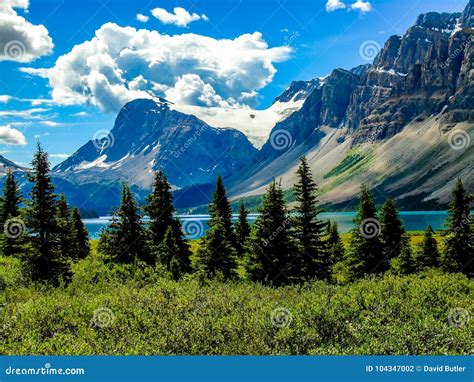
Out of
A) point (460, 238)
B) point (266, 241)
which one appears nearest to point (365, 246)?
point (460, 238)

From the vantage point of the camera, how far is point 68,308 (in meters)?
16.7

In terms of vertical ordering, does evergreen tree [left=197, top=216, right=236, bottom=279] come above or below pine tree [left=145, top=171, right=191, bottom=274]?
below

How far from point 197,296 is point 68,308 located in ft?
15.9

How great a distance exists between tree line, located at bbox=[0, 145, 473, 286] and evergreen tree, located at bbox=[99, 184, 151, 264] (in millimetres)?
86

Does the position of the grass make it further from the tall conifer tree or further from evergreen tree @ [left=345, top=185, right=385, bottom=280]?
evergreen tree @ [left=345, top=185, right=385, bottom=280]

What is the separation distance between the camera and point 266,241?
116 feet

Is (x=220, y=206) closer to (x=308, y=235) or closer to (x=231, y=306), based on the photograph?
(x=308, y=235)

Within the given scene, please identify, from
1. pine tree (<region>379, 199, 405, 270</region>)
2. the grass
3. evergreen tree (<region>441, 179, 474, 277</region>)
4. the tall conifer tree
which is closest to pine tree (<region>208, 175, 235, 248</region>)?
pine tree (<region>379, 199, 405, 270</region>)

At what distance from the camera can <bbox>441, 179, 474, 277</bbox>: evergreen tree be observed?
38406 millimetres

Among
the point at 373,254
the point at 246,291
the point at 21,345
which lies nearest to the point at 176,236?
the point at 373,254

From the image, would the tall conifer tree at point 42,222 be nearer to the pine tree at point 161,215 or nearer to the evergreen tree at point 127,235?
the evergreen tree at point 127,235

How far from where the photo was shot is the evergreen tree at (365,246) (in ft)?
133

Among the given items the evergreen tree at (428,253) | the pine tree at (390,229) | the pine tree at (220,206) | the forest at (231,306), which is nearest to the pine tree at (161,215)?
the pine tree at (220,206)

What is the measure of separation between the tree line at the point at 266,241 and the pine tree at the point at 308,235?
0.26 feet
